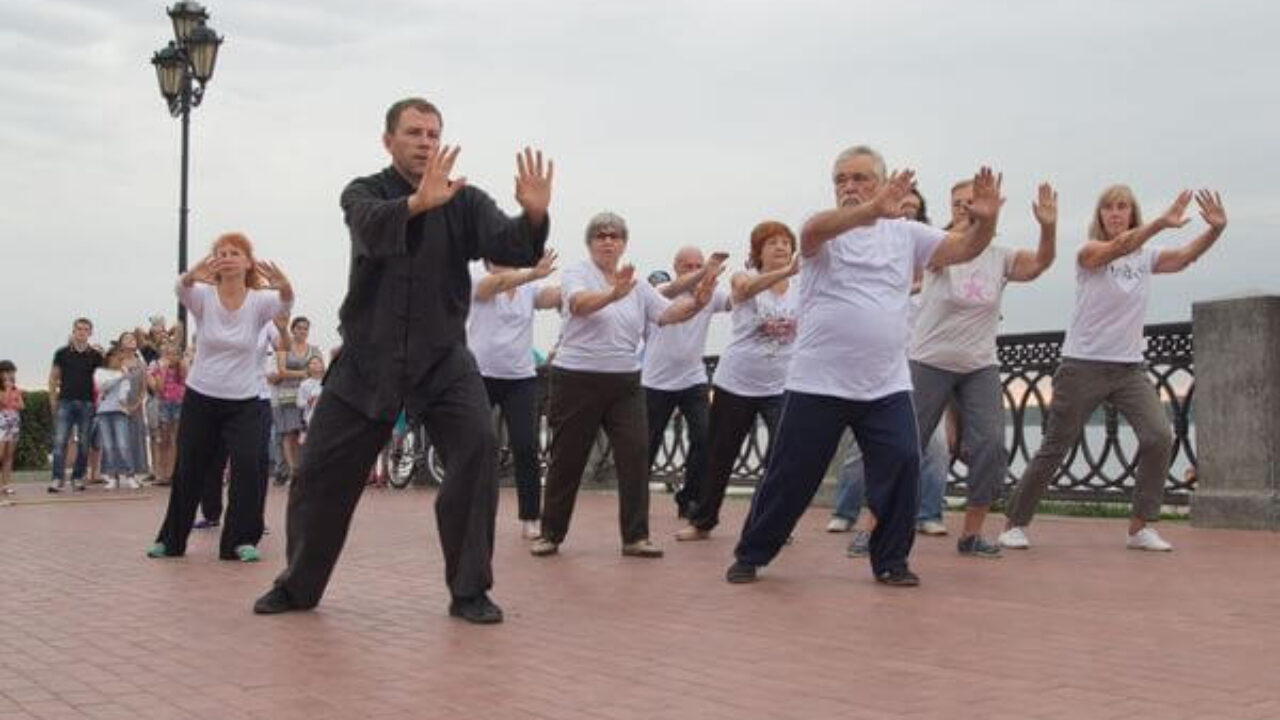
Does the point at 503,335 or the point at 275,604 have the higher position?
the point at 503,335

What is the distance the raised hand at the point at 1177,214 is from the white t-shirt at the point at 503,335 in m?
3.88

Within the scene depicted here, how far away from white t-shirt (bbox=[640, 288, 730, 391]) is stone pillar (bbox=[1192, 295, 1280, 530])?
3.39 metres

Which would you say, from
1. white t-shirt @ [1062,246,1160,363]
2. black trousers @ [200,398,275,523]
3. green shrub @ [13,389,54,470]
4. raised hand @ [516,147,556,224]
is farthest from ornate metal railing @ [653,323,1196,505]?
green shrub @ [13,389,54,470]

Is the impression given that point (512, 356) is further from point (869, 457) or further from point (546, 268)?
point (869, 457)

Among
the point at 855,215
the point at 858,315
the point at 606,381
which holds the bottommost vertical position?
the point at 606,381

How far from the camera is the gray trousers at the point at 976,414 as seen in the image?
867cm

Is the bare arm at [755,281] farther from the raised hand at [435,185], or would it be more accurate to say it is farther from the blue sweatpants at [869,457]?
the raised hand at [435,185]

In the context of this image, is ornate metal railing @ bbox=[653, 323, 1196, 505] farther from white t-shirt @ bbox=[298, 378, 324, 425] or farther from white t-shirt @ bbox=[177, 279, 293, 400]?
white t-shirt @ bbox=[298, 378, 324, 425]

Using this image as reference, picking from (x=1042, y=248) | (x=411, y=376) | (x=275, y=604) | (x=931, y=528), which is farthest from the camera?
(x=931, y=528)

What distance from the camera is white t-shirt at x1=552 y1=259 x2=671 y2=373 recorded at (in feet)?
28.9

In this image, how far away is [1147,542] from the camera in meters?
8.97

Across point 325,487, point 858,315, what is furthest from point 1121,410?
point 325,487

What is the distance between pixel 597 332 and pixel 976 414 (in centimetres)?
220

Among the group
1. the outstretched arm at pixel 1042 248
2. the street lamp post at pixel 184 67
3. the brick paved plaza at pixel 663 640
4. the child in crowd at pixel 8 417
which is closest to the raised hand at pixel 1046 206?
the outstretched arm at pixel 1042 248
